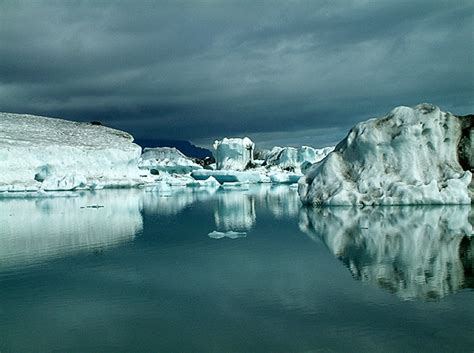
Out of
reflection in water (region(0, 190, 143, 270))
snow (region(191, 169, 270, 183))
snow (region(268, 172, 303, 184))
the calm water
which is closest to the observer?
the calm water

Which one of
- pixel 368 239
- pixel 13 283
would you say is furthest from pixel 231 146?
pixel 13 283

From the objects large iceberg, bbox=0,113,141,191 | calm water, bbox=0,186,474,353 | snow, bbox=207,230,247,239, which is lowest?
calm water, bbox=0,186,474,353

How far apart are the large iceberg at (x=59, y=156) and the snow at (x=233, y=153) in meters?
11.4

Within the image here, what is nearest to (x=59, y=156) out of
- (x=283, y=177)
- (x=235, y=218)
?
(x=283, y=177)

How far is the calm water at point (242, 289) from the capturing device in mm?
4820

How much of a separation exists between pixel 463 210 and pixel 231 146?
38.6 meters

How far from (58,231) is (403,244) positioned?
8.46m

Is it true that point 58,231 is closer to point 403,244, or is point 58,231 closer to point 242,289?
point 242,289

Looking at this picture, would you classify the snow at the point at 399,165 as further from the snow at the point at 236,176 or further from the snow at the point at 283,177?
the snow at the point at 236,176

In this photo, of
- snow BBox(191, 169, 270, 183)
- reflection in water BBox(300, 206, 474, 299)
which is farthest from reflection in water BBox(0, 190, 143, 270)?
snow BBox(191, 169, 270, 183)

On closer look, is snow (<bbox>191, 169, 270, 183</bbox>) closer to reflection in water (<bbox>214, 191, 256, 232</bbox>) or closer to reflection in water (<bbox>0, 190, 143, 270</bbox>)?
reflection in water (<bbox>214, 191, 256, 232</bbox>)

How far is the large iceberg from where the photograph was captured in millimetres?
32438

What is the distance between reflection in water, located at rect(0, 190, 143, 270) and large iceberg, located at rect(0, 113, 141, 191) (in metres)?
13.9

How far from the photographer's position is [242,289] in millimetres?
6656
